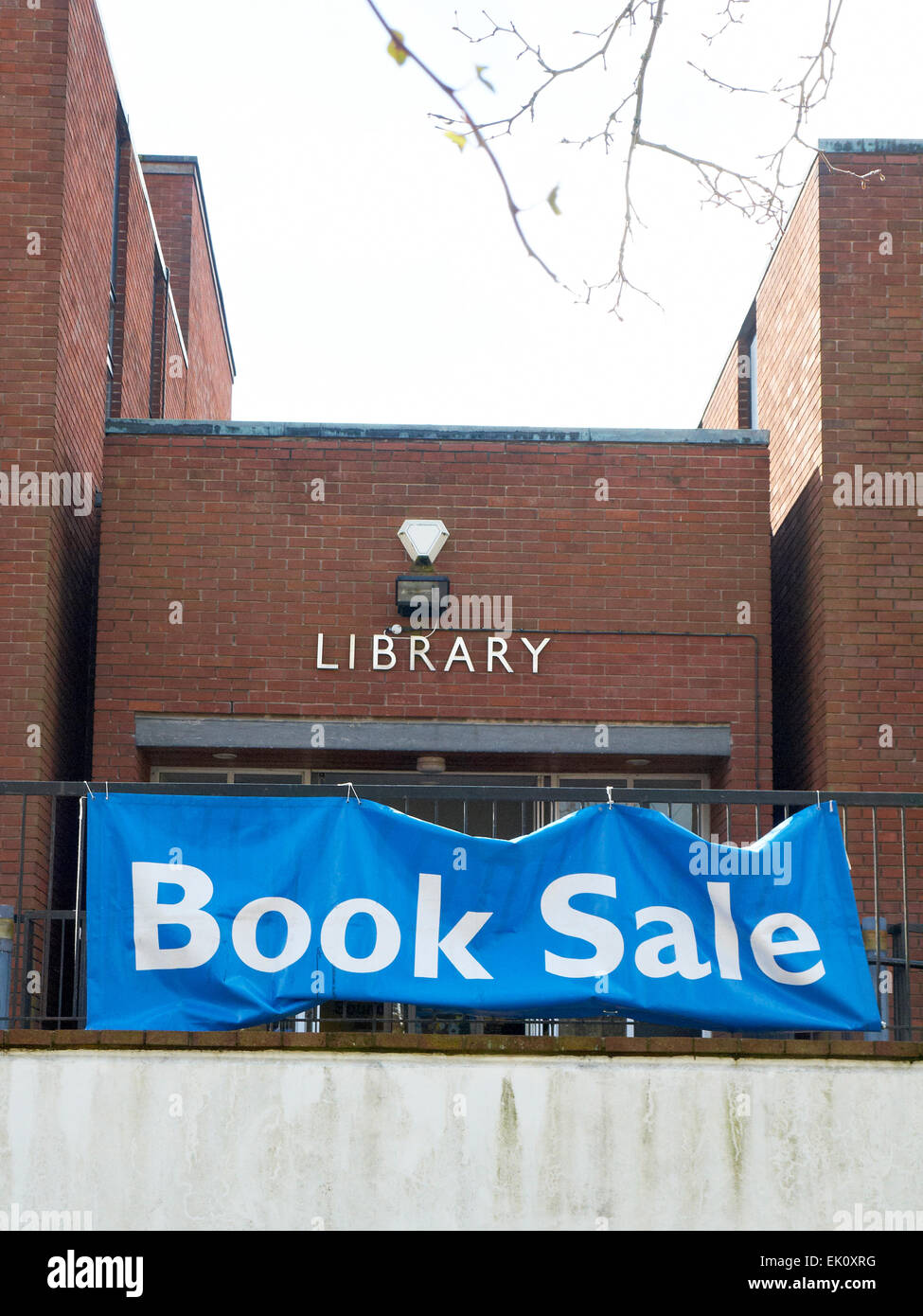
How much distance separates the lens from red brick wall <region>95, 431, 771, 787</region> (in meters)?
12.1

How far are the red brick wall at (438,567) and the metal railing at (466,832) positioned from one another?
701 mm

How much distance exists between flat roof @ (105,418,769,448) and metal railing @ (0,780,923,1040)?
265cm

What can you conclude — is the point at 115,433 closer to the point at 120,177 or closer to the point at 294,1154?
the point at 120,177

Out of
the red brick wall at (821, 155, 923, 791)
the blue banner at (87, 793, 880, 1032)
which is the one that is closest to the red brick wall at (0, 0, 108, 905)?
the blue banner at (87, 793, 880, 1032)

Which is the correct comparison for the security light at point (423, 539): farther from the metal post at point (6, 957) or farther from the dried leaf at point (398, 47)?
the dried leaf at point (398, 47)

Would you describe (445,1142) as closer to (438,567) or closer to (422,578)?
(422,578)

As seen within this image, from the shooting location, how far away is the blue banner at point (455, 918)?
7.70 m

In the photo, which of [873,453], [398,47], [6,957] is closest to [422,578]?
[873,453]

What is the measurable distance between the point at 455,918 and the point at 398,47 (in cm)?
458

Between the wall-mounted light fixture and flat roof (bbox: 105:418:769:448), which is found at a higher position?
flat roof (bbox: 105:418:769:448)

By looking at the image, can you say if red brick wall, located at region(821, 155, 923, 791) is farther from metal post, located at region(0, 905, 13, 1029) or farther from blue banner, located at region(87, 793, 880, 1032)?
metal post, located at region(0, 905, 13, 1029)

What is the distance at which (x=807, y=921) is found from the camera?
309 inches

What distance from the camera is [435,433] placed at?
12.5 meters
